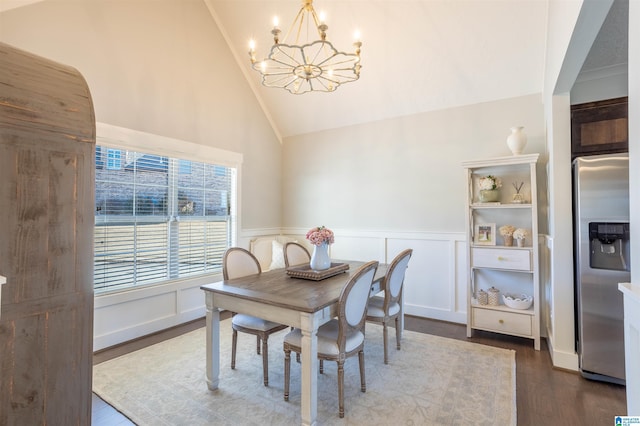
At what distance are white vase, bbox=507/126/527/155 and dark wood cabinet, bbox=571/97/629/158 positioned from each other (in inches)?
17.0

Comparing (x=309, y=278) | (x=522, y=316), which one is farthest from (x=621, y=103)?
(x=309, y=278)

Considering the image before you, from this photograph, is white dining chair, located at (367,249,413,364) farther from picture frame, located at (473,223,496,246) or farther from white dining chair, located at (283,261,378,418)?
picture frame, located at (473,223,496,246)

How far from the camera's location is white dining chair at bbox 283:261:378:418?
199 centimetres

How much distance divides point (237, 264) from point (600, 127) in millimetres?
3316

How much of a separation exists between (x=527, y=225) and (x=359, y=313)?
92.9 inches

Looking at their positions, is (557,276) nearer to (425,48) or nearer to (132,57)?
(425,48)

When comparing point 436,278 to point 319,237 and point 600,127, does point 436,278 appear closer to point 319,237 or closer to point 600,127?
point 319,237

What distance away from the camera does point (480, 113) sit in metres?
3.62

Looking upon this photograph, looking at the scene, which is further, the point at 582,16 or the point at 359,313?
the point at 359,313

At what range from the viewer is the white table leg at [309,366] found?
1831 mm

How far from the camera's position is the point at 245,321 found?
2484 millimetres

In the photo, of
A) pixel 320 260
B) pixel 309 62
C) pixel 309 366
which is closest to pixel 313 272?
pixel 320 260

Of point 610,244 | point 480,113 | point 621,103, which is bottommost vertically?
point 610,244

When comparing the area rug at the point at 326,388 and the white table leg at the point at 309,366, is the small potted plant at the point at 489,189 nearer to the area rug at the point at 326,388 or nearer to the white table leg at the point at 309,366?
the area rug at the point at 326,388
